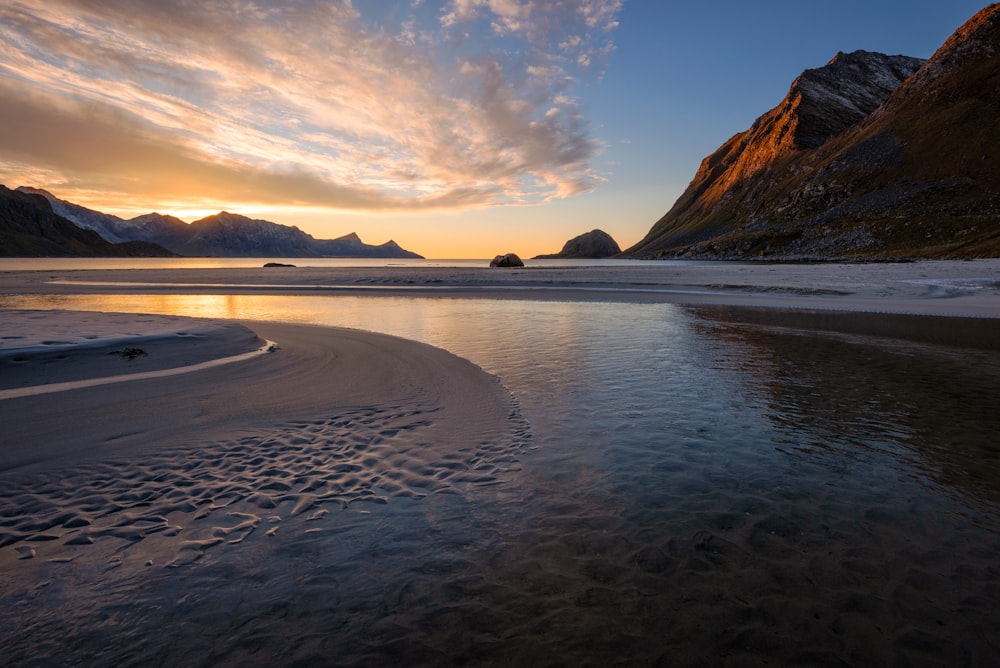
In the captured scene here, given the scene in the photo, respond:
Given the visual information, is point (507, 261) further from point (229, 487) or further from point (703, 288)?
point (229, 487)

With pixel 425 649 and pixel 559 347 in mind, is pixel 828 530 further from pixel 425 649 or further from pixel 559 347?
pixel 559 347

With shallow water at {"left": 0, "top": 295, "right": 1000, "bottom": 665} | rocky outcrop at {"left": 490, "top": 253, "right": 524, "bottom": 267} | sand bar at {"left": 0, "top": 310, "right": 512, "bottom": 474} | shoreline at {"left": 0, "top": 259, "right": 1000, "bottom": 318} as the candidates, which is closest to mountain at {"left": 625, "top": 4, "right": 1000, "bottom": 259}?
shoreline at {"left": 0, "top": 259, "right": 1000, "bottom": 318}

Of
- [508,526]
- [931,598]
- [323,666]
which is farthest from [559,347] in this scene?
[323,666]

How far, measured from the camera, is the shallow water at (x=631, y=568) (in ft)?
10.2

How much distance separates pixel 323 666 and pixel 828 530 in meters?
4.63

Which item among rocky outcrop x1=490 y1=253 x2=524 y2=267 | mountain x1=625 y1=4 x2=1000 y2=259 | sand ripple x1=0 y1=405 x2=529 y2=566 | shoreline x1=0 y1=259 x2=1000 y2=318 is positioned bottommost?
sand ripple x1=0 y1=405 x2=529 y2=566

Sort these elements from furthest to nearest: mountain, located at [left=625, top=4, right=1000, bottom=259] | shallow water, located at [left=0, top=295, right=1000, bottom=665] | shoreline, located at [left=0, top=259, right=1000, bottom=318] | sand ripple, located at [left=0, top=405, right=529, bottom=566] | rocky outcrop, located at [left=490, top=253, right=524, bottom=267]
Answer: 1. mountain, located at [left=625, top=4, right=1000, bottom=259]
2. rocky outcrop, located at [left=490, top=253, right=524, bottom=267]
3. shoreline, located at [left=0, top=259, right=1000, bottom=318]
4. sand ripple, located at [left=0, top=405, right=529, bottom=566]
5. shallow water, located at [left=0, top=295, right=1000, bottom=665]

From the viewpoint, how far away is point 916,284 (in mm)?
29750

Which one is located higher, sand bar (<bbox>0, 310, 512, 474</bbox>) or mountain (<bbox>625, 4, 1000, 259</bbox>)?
mountain (<bbox>625, 4, 1000, 259</bbox>)

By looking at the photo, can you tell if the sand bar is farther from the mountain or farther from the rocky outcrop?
the mountain

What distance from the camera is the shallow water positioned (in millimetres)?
3119

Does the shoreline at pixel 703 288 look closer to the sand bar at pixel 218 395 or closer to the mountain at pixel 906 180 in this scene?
the sand bar at pixel 218 395

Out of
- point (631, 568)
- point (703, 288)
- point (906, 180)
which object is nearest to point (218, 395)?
point (631, 568)

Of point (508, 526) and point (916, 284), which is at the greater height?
point (916, 284)
